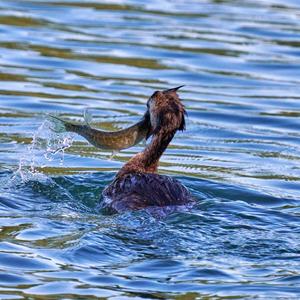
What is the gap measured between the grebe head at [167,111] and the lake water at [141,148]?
75cm

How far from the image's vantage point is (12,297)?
7.54 metres

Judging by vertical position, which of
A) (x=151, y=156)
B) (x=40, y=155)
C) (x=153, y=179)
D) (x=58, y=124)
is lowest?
(x=40, y=155)

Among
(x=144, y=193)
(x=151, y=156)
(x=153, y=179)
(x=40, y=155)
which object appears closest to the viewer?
(x=144, y=193)

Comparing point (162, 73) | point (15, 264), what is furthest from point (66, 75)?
point (15, 264)

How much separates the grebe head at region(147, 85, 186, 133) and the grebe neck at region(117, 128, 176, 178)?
7cm

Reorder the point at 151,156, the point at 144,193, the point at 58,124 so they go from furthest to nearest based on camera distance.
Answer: the point at 151,156 → the point at 144,193 → the point at 58,124

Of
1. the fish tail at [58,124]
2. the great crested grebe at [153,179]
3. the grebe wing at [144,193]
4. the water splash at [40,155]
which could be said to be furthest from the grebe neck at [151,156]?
the fish tail at [58,124]

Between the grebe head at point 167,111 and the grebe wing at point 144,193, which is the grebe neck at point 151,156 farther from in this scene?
the grebe wing at point 144,193

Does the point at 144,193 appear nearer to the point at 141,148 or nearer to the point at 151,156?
the point at 151,156

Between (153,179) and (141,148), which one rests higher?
(153,179)

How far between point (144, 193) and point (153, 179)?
196 mm

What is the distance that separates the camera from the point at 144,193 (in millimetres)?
9633

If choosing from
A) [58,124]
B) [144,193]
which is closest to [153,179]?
[144,193]

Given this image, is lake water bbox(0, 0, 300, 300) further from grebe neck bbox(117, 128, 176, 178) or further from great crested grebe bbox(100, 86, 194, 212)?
grebe neck bbox(117, 128, 176, 178)
